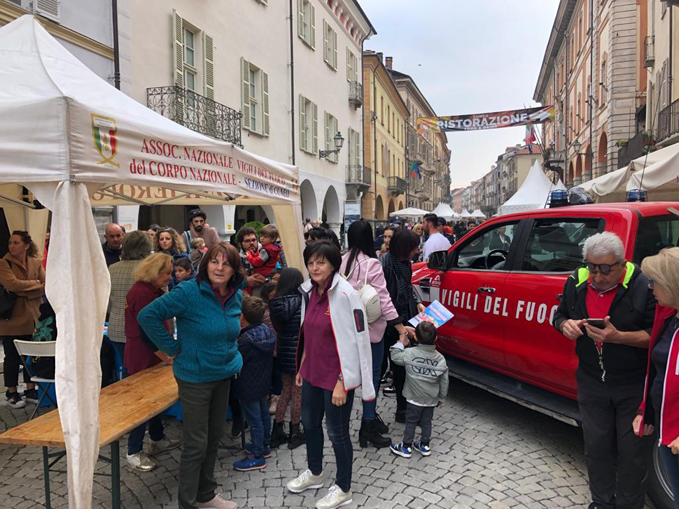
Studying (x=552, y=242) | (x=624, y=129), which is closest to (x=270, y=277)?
(x=552, y=242)

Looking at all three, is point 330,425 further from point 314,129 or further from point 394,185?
point 394,185

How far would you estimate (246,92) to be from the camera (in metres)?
14.2

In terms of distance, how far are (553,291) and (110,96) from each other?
3682 mm

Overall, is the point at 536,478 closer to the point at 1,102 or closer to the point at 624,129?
the point at 1,102

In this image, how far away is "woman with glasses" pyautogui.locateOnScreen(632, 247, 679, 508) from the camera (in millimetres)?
2176

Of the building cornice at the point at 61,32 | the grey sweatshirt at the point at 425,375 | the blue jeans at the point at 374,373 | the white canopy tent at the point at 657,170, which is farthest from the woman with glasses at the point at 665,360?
the building cornice at the point at 61,32

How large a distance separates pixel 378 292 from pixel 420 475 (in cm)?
143

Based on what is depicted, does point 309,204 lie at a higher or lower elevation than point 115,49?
lower

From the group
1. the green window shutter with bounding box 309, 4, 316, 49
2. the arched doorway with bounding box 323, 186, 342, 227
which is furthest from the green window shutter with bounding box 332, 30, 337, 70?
the arched doorway with bounding box 323, 186, 342, 227

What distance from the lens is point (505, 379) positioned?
4.36 metres

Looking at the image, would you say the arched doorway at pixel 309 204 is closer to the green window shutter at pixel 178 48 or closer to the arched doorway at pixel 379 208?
the green window shutter at pixel 178 48

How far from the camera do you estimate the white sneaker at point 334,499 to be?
10.4ft

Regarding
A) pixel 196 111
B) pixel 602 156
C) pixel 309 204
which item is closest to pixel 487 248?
pixel 196 111

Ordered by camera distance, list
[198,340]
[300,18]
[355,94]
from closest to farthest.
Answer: [198,340], [300,18], [355,94]
